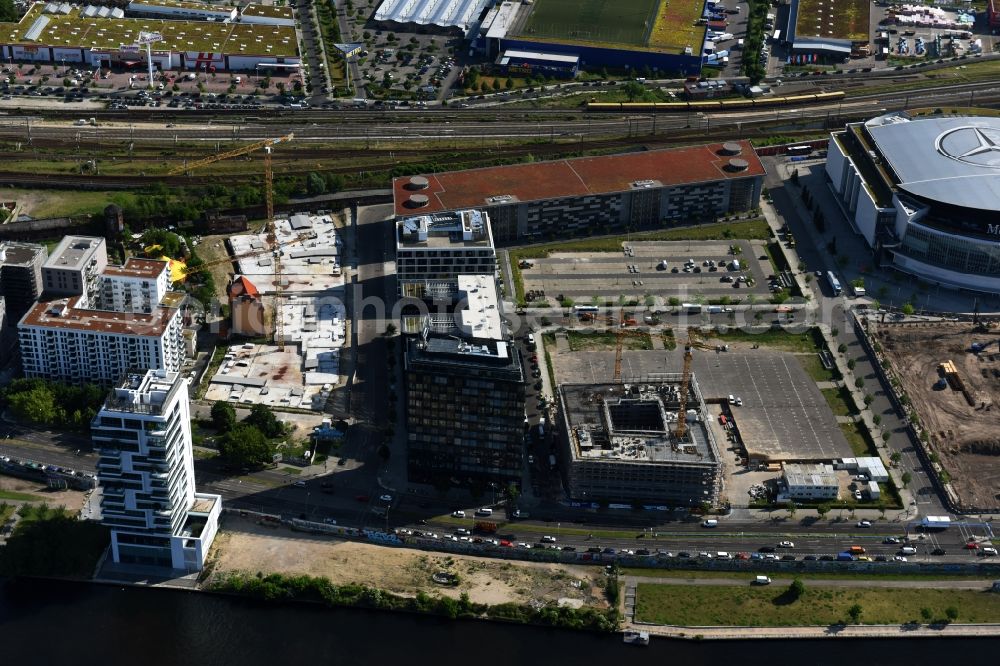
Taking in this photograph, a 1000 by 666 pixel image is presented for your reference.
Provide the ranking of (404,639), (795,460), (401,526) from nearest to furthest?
(404,639), (401,526), (795,460)

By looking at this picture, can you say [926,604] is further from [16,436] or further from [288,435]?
[16,436]

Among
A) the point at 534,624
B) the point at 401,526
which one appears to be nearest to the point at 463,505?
the point at 401,526

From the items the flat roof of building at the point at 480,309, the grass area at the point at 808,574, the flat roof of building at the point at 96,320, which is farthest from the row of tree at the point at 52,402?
the grass area at the point at 808,574

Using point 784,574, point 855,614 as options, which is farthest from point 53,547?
point 855,614

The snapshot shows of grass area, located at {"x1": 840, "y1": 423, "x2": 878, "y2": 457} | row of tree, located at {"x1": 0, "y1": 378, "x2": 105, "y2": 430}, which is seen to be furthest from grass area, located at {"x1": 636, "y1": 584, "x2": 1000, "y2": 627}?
row of tree, located at {"x1": 0, "y1": 378, "x2": 105, "y2": 430}

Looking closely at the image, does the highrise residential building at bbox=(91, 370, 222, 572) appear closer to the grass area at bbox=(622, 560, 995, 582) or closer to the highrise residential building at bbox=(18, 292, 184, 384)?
the highrise residential building at bbox=(18, 292, 184, 384)
